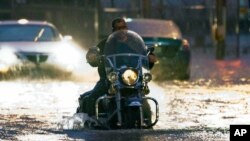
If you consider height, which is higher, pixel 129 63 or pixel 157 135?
pixel 129 63

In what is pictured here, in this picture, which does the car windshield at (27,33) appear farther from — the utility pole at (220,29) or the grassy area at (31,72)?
the utility pole at (220,29)

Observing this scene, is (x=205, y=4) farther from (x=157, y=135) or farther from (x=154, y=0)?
(x=157, y=135)

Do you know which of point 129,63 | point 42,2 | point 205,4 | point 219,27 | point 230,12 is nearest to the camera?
point 129,63

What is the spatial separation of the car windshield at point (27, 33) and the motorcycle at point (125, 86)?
1056 centimetres

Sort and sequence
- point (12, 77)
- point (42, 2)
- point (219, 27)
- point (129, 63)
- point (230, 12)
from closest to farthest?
point (129, 63) → point (12, 77) → point (219, 27) → point (42, 2) → point (230, 12)

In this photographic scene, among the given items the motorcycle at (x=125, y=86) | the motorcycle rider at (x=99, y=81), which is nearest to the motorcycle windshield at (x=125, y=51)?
the motorcycle at (x=125, y=86)

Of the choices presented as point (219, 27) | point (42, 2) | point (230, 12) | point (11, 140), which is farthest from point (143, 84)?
point (230, 12)

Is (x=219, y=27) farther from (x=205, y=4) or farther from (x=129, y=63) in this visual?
(x=129, y=63)

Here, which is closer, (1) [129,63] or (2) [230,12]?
(1) [129,63]

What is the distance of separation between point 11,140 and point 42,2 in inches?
1234

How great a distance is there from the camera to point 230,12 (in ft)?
165

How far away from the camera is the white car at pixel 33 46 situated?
21.9 m

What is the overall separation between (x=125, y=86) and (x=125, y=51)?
645 mm

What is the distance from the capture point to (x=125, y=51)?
1241 centimetres
